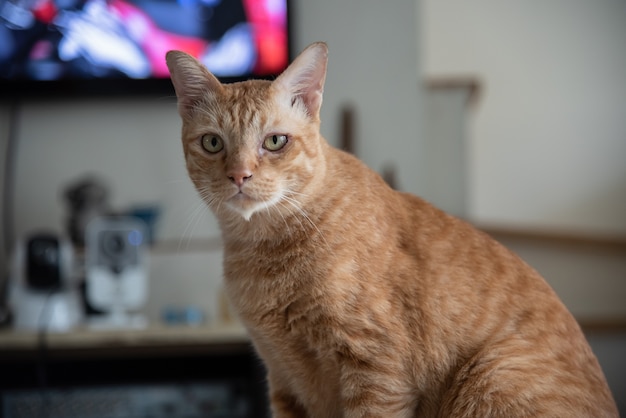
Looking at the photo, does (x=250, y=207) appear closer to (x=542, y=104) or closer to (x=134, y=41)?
(x=134, y=41)

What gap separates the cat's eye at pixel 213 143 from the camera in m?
1.07

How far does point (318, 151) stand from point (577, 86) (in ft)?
8.10

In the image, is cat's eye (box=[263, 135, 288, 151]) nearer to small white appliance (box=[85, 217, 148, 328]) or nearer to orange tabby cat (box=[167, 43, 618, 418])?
orange tabby cat (box=[167, 43, 618, 418])

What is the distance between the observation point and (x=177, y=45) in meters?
2.47

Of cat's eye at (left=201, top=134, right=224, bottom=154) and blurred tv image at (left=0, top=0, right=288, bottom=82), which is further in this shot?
blurred tv image at (left=0, top=0, right=288, bottom=82)

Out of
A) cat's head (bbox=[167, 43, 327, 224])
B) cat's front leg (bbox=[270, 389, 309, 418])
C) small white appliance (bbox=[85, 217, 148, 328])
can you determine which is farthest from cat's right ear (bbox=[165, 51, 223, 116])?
small white appliance (bbox=[85, 217, 148, 328])

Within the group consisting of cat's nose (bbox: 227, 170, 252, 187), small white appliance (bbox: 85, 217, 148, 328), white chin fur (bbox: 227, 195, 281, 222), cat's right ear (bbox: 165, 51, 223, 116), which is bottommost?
small white appliance (bbox: 85, 217, 148, 328)

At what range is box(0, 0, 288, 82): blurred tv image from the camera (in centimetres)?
246

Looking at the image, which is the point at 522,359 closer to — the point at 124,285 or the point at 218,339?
the point at 218,339

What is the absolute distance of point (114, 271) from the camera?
213cm

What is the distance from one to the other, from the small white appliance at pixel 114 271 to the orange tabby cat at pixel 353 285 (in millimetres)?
1088

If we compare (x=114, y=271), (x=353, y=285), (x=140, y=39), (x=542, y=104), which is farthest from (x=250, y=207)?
(x=542, y=104)

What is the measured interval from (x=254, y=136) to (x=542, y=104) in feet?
8.23

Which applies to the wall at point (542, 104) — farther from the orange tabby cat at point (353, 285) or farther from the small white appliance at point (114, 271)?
the orange tabby cat at point (353, 285)
